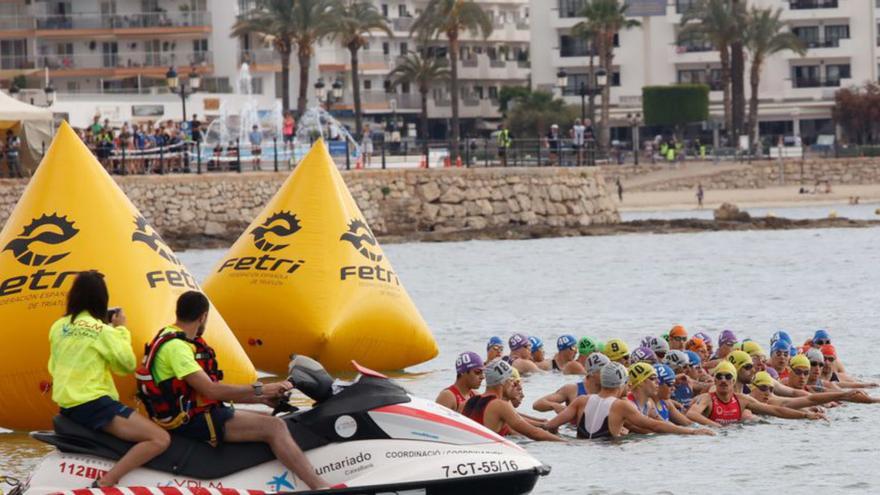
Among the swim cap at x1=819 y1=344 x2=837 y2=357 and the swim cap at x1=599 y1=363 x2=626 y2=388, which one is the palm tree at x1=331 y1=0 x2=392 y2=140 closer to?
the swim cap at x1=819 y1=344 x2=837 y2=357

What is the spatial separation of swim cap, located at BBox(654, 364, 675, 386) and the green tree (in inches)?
2848

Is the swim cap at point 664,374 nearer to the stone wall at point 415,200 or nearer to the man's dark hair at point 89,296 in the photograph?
the man's dark hair at point 89,296

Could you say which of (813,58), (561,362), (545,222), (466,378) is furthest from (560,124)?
(466,378)

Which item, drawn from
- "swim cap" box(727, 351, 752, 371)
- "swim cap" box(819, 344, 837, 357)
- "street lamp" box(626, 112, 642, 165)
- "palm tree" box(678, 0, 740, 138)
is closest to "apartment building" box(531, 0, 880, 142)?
"street lamp" box(626, 112, 642, 165)

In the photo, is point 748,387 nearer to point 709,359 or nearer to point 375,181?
point 709,359

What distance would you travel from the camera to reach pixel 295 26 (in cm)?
7925

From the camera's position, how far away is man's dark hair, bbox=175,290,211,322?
11.8 meters

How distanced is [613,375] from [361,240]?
19.3ft

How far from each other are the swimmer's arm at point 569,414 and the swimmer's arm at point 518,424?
154 mm

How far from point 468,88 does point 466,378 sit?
87.9 m

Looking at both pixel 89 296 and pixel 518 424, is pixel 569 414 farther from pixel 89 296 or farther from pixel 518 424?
pixel 89 296

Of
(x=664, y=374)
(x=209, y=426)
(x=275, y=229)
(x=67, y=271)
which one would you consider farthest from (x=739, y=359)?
(x=209, y=426)

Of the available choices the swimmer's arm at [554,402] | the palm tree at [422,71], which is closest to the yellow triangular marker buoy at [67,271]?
the swimmer's arm at [554,402]

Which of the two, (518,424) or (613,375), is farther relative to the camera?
(613,375)
